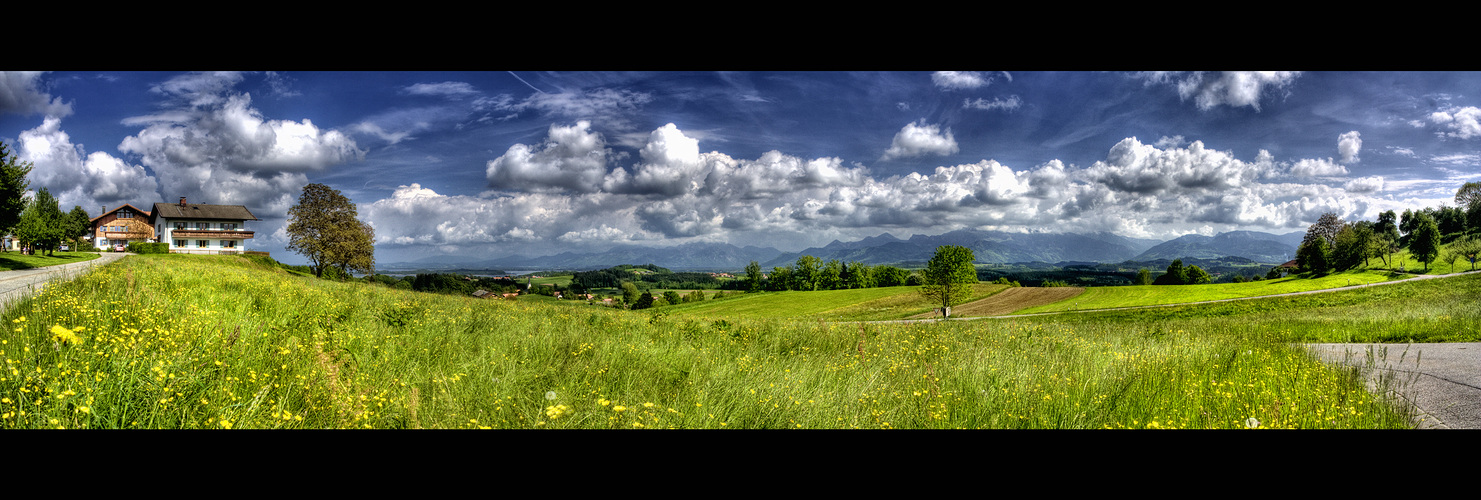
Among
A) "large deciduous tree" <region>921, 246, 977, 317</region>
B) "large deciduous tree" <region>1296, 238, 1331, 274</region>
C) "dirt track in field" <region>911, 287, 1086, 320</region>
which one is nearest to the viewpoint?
"large deciduous tree" <region>921, 246, 977, 317</region>

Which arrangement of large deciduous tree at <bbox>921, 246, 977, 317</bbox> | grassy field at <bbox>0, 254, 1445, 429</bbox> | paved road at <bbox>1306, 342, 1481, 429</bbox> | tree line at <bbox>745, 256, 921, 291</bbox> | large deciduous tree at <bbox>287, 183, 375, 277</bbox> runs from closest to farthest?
grassy field at <bbox>0, 254, 1445, 429</bbox> < paved road at <bbox>1306, 342, 1481, 429</bbox> < large deciduous tree at <bbox>287, 183, 375, 277</bbox> < large deciduous tree at <bbox>921, 246, 977, 317</bbox> < tree line at <bbox>745, 256, 921, 291</bbox>

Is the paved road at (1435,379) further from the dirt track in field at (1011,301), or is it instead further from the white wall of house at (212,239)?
the dirt track in field at (1011,301)

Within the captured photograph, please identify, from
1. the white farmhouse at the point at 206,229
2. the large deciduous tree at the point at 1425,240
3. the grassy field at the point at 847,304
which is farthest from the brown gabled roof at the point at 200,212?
the large deciduous tree at the point at 1425,240

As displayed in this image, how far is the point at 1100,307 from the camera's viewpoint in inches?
1670

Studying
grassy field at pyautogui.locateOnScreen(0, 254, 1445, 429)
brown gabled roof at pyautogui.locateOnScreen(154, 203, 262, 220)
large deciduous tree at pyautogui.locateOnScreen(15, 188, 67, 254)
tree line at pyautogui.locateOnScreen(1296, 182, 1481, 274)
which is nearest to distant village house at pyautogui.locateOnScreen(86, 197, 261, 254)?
brown gabled roof at pyautogui.locateOnScreen(154, 203, 262, 220)

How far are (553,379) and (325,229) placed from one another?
29833mm

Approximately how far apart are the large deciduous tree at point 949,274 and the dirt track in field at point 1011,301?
9.70 ft

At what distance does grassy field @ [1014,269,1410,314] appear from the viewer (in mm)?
42062

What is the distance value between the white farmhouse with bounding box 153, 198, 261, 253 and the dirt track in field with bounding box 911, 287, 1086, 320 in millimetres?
40375

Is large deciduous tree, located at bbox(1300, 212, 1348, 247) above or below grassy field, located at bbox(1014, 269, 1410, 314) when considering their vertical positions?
above

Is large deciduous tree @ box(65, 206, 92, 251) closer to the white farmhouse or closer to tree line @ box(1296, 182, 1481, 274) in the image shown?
the white farmhouse

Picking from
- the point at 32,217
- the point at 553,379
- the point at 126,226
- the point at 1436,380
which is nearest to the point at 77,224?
the point at 32,217
